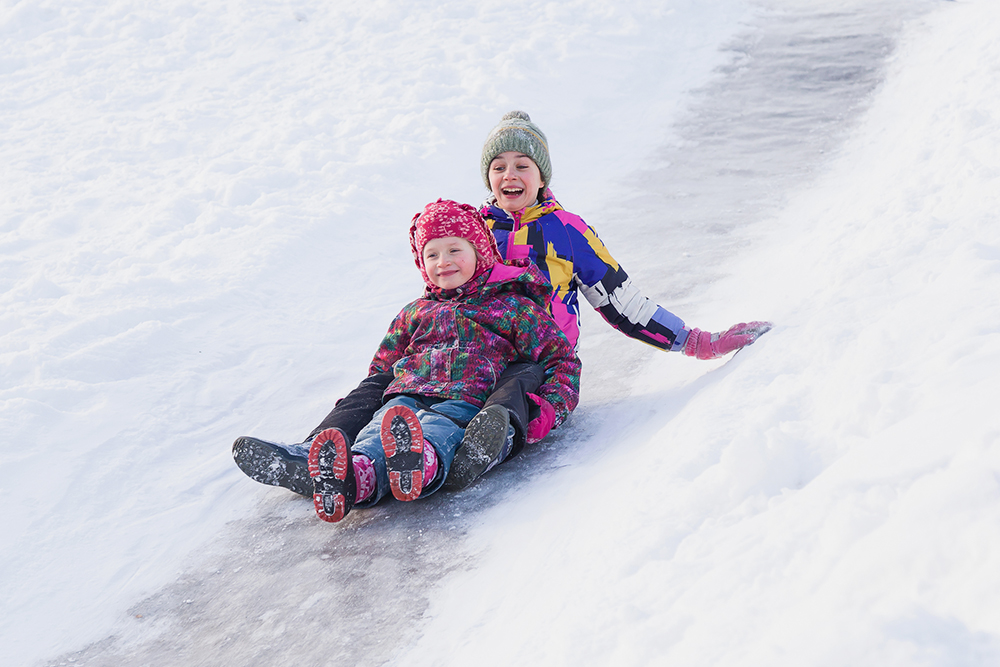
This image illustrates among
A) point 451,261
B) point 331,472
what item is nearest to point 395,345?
point 451,261

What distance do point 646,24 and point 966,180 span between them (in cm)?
692

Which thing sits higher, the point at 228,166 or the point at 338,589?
the point at 228,166

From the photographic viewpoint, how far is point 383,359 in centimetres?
291

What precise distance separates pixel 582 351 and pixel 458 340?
3.39 ft

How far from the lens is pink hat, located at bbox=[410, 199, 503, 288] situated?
112 inches

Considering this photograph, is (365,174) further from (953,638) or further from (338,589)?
(953,638)

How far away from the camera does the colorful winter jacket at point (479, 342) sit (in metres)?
2.69

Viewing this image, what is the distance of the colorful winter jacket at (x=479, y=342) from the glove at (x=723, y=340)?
1.59 ft

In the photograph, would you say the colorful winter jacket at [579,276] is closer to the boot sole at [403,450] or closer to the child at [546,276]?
the child at [546,276]

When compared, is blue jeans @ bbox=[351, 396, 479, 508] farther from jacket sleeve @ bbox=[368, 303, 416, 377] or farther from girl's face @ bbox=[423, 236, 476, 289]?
girl's face @ bbox=[423, 236, 476, 289]

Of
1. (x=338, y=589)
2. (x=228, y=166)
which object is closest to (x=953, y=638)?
(x=338, y=589)

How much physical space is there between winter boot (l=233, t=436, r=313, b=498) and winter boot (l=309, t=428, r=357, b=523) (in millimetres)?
97

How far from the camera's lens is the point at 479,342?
2.77 m

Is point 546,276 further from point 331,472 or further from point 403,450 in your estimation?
point 331,472
